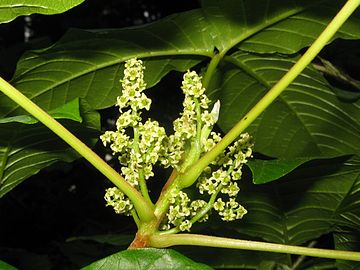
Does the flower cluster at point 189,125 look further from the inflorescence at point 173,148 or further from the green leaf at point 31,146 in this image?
the green leaf at point 31,146

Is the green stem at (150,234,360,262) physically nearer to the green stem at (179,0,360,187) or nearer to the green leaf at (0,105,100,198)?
the green stem at (179,0,360,187)

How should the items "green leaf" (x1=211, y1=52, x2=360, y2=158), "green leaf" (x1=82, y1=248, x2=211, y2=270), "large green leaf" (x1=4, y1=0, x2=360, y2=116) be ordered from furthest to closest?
"green leaf" (x1=211, y1=52, x2=360, y2=158), "large green leaf" (x1=4, y1=0, x2=360, y2=116), "green leaf" (x1=82, y1=248, x2=211, y2=270)

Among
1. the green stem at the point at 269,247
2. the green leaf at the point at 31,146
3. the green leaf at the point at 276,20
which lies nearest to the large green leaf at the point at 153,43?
the green leaf at the point at 276,20

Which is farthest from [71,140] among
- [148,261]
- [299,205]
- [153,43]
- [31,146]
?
[299,205]

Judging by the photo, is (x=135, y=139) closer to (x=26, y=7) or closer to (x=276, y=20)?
(x=26, y=7)

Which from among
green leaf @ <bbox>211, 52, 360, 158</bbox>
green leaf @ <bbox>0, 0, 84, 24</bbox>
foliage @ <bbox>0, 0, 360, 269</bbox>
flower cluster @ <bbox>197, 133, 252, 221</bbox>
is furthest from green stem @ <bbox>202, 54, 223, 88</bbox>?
green leaf @ <bbox>0, 0, 84, 24</bbox>

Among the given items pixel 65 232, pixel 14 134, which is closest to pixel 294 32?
pixel 14 134

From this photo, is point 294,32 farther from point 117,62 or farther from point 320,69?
point 117,62
